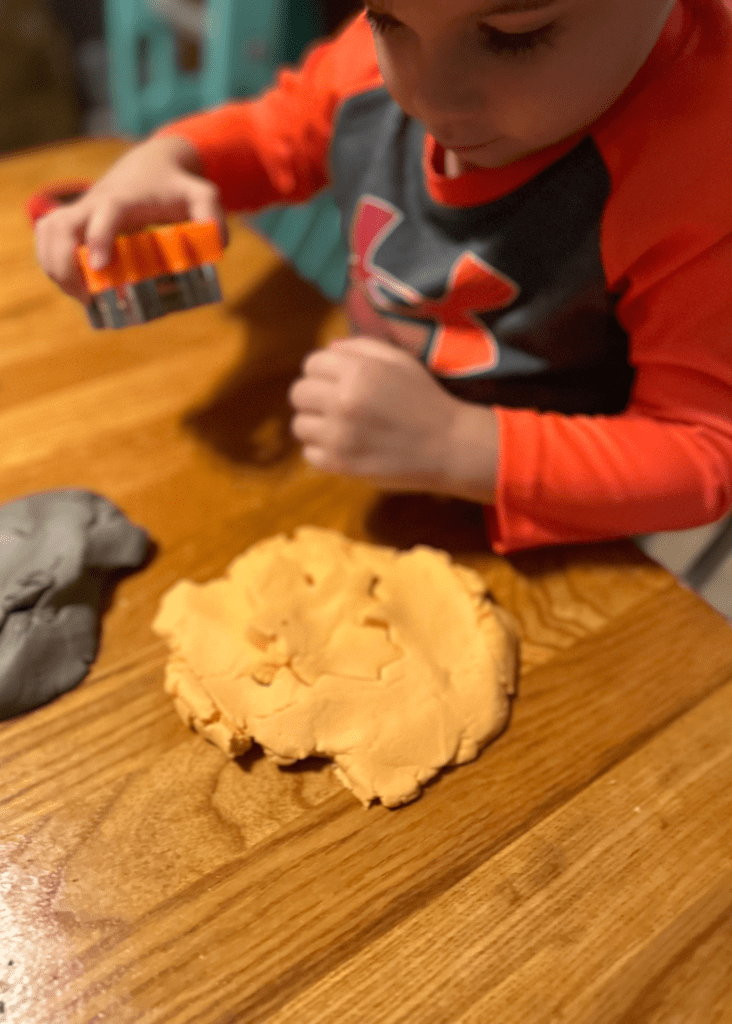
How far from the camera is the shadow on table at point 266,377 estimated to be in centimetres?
58

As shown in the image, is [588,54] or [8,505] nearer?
[588,54]

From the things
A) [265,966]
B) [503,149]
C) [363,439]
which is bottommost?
[265,966]

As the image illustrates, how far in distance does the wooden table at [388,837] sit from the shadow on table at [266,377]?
5 centimetres

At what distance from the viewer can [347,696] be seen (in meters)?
0.41

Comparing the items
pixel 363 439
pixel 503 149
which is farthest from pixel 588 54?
pixel 363 439

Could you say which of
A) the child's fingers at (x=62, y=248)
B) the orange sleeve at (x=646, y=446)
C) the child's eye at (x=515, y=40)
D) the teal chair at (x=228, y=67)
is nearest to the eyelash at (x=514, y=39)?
the child's eye at (x=515, y=40)

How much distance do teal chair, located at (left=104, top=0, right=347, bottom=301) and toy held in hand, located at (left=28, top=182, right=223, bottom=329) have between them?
428mm

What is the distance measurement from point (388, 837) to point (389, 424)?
0.23 meters

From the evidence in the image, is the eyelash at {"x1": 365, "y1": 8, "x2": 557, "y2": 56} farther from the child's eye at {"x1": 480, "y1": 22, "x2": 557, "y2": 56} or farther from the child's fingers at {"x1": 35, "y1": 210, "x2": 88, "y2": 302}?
the child's fingers at {"x1": 35, "y1": 210, "x2": 88, "y2": 302}

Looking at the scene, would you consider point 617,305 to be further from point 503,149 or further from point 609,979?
point 609,979

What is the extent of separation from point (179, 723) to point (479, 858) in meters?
0.18

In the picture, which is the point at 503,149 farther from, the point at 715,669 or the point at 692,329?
the point at 715,669

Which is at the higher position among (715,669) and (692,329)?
(692,329)

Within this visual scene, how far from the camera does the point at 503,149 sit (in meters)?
0.40
